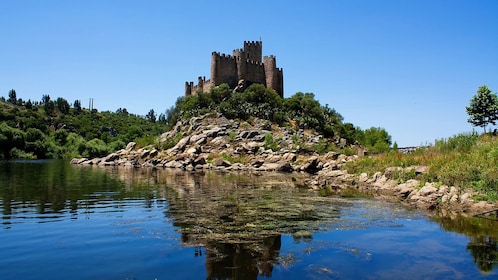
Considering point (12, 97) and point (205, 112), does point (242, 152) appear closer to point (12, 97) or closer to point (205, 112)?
point (205, 112)

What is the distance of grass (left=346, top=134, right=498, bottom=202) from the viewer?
54.3ft

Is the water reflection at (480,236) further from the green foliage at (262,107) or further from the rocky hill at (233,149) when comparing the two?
the green foliage at (262,107)

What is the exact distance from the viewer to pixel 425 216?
14852mm

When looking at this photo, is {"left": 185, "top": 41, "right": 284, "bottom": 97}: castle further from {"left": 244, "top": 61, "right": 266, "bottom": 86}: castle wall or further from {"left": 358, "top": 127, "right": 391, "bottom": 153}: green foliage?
{"left": 358, "top": 127, "right": 391, "bottom": 153}: green foliage

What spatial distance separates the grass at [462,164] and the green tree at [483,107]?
31.4 meters

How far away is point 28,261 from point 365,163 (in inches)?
1102

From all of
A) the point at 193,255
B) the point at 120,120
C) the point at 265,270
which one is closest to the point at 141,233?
the point at 193,255

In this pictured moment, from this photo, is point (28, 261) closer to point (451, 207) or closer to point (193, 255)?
point (193, 255)

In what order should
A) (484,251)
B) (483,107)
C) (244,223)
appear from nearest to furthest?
(484,251)
(244,223)
(483,107)

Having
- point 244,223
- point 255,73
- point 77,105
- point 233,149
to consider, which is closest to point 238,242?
point 244,223

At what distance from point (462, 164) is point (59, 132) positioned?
113018 mm

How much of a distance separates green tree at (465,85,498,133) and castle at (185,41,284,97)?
33.8m

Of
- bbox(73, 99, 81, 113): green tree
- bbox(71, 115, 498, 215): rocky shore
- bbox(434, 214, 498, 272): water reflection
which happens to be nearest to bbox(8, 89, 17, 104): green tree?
bbox(73, 99, 81, 113): green tree

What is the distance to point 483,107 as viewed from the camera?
54.1 metres
